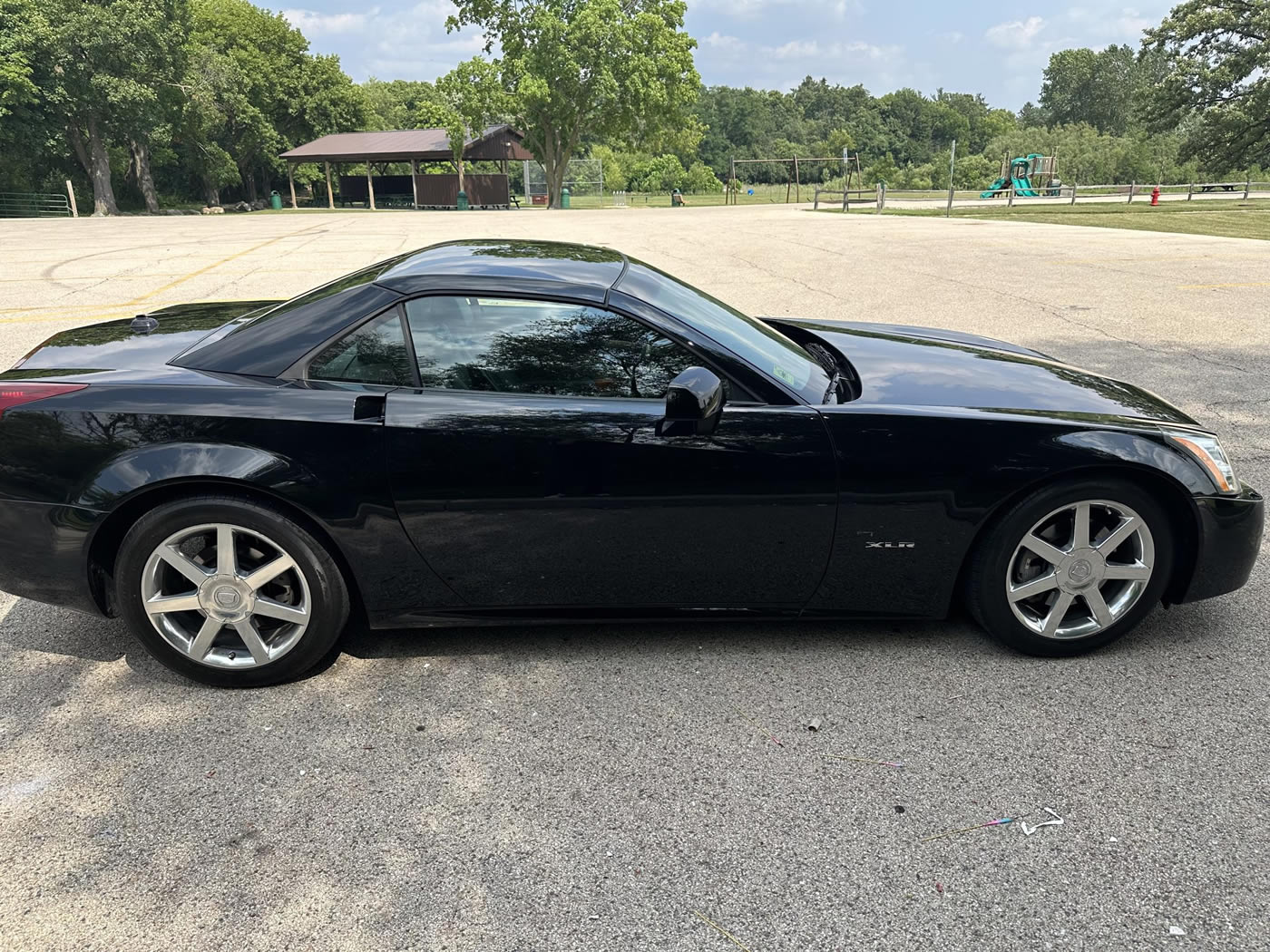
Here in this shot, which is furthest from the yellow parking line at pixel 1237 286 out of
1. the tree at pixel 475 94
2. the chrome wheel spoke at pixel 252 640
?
the tree at pixel 475 94

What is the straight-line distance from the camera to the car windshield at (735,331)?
3064 millimetres

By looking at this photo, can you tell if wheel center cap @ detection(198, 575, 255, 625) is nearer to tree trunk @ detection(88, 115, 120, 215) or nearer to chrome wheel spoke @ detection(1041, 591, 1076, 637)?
chrome wheel spoke @ detection(1041, 591, 1076, 637)

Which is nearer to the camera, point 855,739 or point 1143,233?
point 855,739

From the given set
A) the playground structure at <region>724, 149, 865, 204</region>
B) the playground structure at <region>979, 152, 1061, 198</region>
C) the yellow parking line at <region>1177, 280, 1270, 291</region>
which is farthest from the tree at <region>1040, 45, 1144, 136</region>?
the yellow parking line at <region>1177, 280, 1270, 291</region>

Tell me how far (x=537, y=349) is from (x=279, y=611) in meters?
1.19

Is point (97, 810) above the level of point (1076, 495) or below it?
below

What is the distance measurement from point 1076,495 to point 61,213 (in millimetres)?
53175

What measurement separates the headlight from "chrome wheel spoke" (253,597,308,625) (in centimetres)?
291

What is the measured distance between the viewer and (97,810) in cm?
243

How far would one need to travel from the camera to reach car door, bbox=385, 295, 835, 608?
285cm

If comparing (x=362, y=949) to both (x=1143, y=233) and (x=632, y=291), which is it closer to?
(x=632, y=291)

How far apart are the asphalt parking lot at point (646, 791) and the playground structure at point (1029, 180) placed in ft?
153

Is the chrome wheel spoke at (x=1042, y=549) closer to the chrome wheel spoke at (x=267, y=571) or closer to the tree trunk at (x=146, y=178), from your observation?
the chrome wheel spoke at (x=267, y=571)

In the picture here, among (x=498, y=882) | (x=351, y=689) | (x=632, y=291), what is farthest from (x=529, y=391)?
(x=498, y=882)
